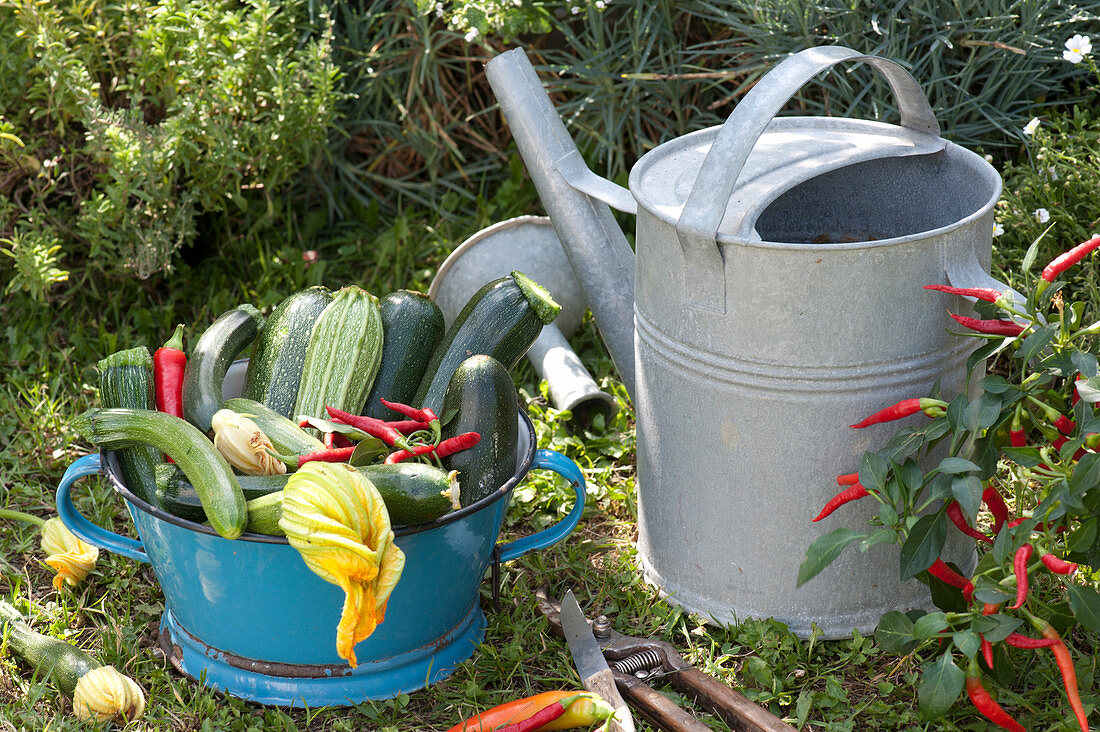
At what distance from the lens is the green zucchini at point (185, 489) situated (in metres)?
1.76

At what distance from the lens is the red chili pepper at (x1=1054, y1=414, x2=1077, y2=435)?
1650mm

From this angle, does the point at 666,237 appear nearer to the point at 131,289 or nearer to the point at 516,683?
the point at 516,683

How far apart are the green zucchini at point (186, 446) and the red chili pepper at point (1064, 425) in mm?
1262

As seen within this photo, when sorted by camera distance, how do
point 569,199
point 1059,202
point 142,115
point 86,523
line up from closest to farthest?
point 86,523 < point 569,199 < point 1059,202 < point 142,115

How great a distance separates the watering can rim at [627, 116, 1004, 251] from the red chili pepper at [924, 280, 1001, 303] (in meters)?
0.09

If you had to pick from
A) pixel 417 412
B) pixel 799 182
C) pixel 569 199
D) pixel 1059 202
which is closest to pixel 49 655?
pixel 417 412

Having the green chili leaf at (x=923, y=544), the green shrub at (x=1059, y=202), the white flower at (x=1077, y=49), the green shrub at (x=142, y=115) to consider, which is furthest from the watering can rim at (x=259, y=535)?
the white flower at (x=1077, y=49)

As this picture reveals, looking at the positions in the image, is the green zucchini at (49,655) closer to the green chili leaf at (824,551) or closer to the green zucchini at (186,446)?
the green zucchini at (186,446)

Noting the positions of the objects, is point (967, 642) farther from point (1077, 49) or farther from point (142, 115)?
point (142, 115)

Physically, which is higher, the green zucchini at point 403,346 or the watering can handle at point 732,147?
the watering can handle at point 732,147

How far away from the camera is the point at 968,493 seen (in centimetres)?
157

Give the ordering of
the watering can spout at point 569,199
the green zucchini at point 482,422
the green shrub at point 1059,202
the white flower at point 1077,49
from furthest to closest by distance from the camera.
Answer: the green shrub at point 1059,202
the white flower at point 1077,49
the watering can spout at point 569,199
the green zucchini at point 482,422

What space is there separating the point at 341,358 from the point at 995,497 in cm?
119

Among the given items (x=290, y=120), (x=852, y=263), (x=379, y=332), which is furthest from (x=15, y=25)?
(x=852, y=263)
